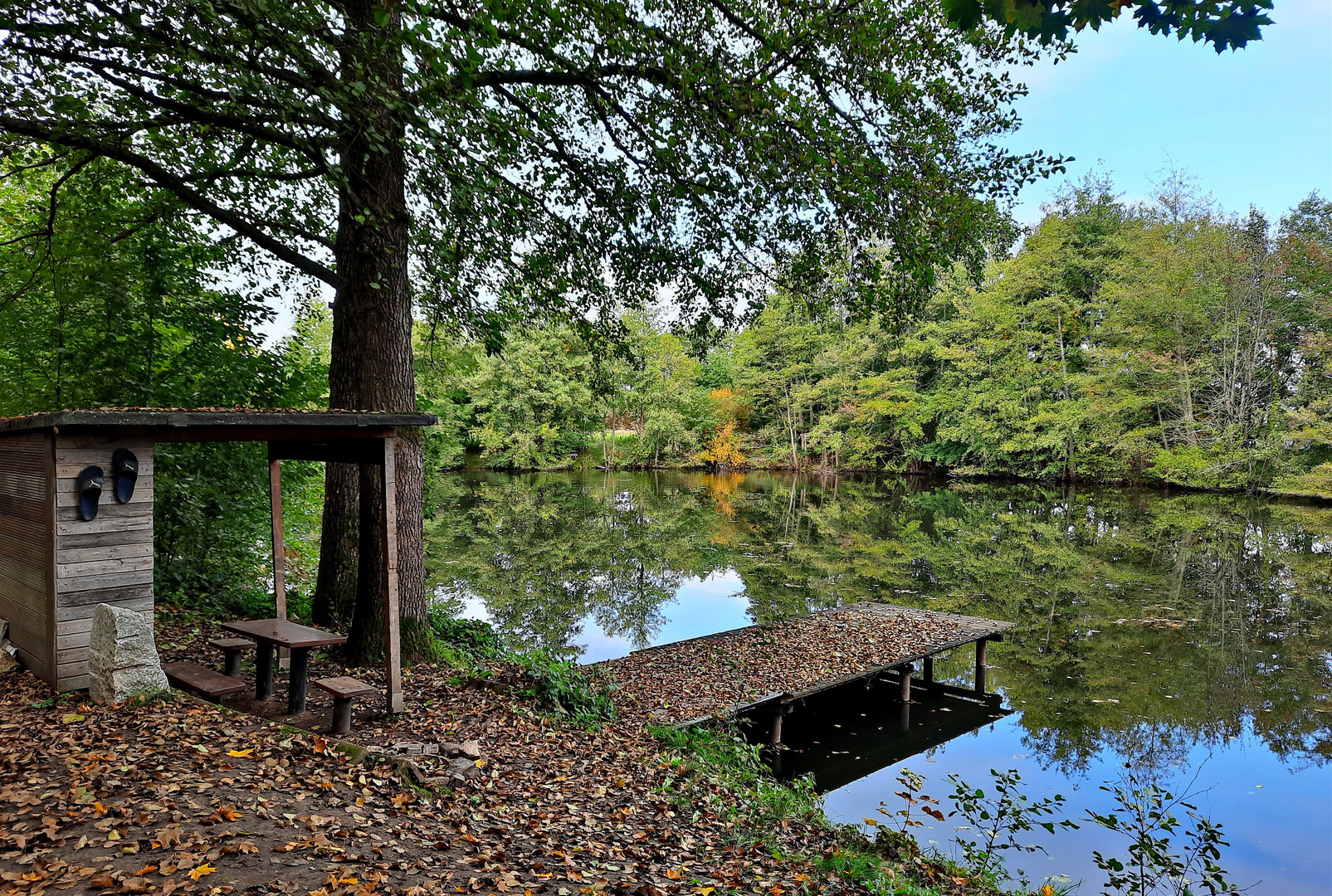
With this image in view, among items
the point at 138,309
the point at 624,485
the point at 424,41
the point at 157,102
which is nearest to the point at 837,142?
the point at 424,41

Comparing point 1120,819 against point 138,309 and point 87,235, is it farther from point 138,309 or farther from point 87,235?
point 87,235

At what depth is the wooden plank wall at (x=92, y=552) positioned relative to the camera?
5.14 meters

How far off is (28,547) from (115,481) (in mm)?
1103

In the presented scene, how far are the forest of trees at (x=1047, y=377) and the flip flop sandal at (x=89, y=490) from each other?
12.2 metres

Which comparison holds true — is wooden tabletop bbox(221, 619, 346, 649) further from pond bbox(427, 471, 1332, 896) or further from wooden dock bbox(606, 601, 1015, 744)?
pond bbox(427, 471, 1332, 896)

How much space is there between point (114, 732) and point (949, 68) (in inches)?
406

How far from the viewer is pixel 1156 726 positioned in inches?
395

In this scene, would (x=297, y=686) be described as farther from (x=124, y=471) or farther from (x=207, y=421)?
(x=207, y=421)

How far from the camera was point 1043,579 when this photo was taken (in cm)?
1861

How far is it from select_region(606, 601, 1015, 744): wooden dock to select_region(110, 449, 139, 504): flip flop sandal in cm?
558

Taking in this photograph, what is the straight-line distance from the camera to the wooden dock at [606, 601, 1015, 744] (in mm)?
9180

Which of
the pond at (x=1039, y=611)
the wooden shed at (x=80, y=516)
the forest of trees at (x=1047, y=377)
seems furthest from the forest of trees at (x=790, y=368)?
the pond at (x=1039, y=611)

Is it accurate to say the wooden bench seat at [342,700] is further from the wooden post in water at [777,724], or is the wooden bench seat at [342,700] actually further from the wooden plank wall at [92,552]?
the wooden post in water at [777,724]

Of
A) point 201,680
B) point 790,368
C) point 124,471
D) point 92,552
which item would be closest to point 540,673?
point 201,680
